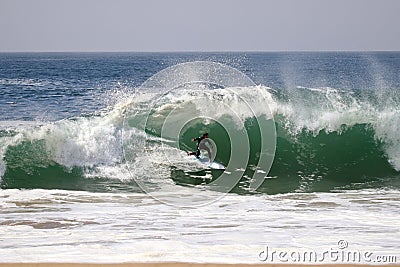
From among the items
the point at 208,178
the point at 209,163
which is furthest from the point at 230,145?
the point at 208,178

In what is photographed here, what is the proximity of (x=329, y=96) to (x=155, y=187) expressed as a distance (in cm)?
670

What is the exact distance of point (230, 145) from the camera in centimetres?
951

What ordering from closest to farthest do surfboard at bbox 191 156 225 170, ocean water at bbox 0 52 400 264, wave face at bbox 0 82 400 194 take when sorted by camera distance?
ocean water at bbox 0 52 400 264
surfboard at bbox 191 156 225 170
wave face at bbox 0 82 400 194

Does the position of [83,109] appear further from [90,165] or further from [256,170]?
[256,170]

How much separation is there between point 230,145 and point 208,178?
757mm

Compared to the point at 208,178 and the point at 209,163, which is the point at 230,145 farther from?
the point at 208,178

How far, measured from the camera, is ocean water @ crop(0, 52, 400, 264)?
6.19 meters

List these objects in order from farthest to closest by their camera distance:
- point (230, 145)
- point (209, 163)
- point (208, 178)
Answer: point (208, 178), point (209, 163), point (230, 145)

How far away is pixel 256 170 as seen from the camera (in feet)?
36.0

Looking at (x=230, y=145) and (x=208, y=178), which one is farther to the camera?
(x=208, y=178)

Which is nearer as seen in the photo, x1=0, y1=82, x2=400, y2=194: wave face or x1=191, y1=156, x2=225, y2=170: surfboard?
x1=191, y1=156, x2=225, y2=170: surfboard

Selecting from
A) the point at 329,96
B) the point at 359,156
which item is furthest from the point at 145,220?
the point at 329,96

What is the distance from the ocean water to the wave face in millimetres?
30

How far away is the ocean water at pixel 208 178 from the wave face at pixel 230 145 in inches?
1.2
